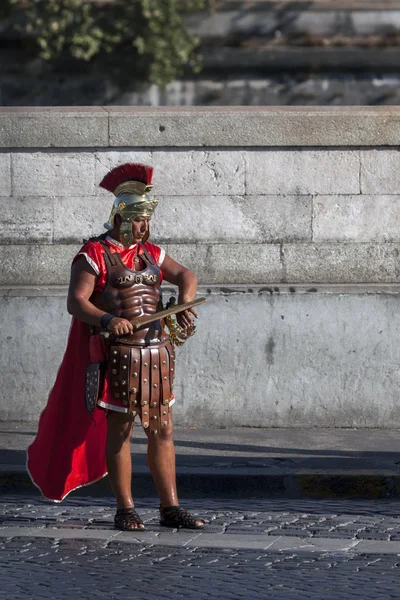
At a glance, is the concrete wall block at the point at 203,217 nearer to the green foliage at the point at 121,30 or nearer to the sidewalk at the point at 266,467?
the sidewalk at the point at 266,467

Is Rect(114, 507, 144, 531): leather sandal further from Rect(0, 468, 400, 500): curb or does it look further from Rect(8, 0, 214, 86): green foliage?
Rect(8, 0, 214, 86): green foliage

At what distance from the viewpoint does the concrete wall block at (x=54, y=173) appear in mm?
9516

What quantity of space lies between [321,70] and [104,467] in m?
20.8

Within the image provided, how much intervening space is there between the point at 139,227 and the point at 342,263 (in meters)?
3.37

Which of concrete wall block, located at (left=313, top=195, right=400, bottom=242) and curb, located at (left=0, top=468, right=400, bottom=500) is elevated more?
concrete wall block, located at (left=313, top=195, right=400, bottom=242)

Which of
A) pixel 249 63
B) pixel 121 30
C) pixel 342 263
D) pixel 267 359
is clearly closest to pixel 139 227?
pixel 267 359

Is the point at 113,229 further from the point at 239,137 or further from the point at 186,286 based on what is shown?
the point at 239,137

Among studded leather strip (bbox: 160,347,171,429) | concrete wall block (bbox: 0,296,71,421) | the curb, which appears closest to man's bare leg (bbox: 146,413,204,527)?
studded leather strip (bbox: 160,347,171,429)

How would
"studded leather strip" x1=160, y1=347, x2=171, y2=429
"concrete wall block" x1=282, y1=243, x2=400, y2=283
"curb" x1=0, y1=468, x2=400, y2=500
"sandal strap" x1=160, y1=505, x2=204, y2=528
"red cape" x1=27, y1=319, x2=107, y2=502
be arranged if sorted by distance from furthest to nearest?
"concrete wall block" x1=282, y1=243, x2=400, y2=283, "curb" x1=0, y1=468, x2=400, y2=500, "red cape" x1=27, y1=319, x2=107, y2=502, "sandal strap" x1=160, y1=505, x2=204, y2=528, "studded leather strip" x1=160, y1=347, x2=171, y2=429

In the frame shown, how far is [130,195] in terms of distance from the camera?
6508mm

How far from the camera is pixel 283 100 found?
87.1 ft

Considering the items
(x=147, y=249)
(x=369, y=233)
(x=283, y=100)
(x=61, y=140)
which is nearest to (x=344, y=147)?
(x=369, y=233)

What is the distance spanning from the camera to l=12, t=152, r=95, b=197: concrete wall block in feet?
31.2

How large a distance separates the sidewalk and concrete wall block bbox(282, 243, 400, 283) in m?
1.24
